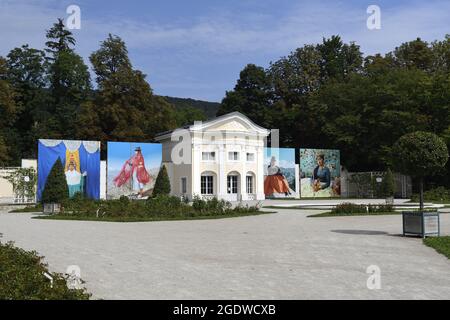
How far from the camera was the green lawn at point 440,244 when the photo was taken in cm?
1092

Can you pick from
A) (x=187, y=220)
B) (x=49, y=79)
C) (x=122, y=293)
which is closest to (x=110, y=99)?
(x=49, y=79)

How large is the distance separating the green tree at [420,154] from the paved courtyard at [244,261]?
6.55 ft

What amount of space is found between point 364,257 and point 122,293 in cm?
545

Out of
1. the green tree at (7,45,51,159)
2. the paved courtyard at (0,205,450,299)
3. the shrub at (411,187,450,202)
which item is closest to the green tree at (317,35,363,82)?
the shrub at (411,187,450,202)

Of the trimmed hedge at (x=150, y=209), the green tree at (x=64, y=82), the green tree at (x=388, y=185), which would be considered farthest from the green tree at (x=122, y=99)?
the trimmed hedge at (x=150, y=209)

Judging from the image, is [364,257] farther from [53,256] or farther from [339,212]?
[339,212]

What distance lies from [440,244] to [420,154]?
2.79 m

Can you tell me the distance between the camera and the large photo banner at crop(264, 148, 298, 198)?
1944 inches

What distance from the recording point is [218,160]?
44.6 meters

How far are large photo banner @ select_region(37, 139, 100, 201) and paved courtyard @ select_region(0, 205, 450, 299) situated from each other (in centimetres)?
2251

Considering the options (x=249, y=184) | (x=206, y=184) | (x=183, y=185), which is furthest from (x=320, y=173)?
(x=183, y=185)

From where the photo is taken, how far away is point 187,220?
2138 cm

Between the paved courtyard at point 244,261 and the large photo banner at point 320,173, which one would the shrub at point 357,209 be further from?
the large photo banner at point 320,173

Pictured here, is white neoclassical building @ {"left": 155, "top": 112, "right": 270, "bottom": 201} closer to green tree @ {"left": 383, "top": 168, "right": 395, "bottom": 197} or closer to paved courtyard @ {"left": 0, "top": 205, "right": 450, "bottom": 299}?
green tree @ {"left": 383, "top": 168, "right": 395, "bottom": 197}
